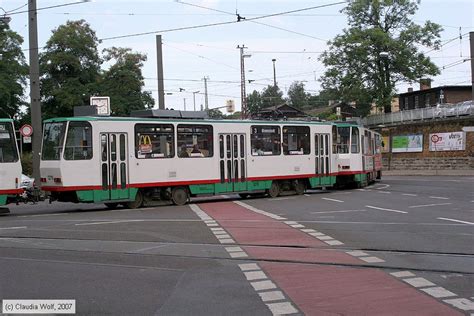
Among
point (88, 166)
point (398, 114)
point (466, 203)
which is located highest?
point (398, 114)

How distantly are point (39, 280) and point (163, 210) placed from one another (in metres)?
10.4

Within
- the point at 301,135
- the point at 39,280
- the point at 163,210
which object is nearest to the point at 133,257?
the point at 39,280

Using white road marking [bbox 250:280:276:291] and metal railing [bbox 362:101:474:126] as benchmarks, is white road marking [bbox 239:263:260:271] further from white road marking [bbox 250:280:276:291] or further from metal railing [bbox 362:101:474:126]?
metal railing [bbox 362:101:474:126]

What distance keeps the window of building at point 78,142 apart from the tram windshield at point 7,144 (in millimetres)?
1521

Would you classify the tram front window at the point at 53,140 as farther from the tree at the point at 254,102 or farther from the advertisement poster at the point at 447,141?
the tree at the point at 254,102

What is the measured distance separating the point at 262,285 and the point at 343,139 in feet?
63.4

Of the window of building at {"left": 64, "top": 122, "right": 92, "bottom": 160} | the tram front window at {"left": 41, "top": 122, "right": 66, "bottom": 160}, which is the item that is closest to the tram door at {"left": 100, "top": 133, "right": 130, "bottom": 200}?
the window of building at {"left": 64, "top": 122, "right": 92, "bottom": 160}

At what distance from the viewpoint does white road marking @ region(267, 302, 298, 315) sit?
596 cm

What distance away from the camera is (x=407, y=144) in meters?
48.2

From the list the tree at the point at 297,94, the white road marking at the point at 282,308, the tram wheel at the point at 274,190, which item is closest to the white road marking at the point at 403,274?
the white road marking at the point at 282,308

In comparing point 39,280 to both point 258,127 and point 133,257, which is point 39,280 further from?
point 258,127

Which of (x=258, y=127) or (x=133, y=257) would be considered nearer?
(x=133, y=257)

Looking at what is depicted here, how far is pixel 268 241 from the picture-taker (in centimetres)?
1093

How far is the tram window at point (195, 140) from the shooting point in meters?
20.0
